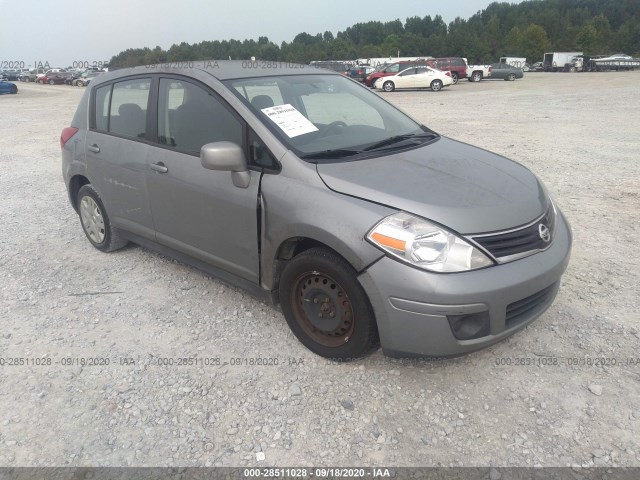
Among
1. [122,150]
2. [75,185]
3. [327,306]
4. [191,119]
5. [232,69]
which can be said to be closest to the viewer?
[327,306]

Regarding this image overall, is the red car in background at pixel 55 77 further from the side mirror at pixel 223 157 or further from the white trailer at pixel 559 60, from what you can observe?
the white trailer at pixel 559 60

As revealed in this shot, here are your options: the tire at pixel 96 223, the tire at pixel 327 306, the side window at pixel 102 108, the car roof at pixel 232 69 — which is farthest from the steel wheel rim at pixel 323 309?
the side window at pixel 102 108

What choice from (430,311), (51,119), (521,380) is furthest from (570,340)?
(51,119)

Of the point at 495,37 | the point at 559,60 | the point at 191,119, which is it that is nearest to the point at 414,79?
the point at 191,119

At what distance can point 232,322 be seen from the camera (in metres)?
3.50

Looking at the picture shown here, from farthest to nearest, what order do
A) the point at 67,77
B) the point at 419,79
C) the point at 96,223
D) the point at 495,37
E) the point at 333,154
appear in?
the point at 495,37
the point at 67,77
the point at 419,79
the point at 96,223
the point at 333,154

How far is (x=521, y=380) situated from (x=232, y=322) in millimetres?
1902

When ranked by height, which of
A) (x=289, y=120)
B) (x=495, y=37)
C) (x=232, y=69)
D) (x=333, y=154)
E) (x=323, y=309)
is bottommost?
(x=323, y=309)

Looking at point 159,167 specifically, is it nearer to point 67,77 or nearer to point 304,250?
point 304,250

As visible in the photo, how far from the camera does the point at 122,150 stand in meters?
3.99

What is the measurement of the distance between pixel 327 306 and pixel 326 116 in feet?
4.76

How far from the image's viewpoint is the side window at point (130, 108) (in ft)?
12.7

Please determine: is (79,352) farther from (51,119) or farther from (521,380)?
(51,119)

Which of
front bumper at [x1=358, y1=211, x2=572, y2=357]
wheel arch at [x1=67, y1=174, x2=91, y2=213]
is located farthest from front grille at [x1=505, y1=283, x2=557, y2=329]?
wheel arch at [x1=67, y1=174, x2=91, y2=213]
